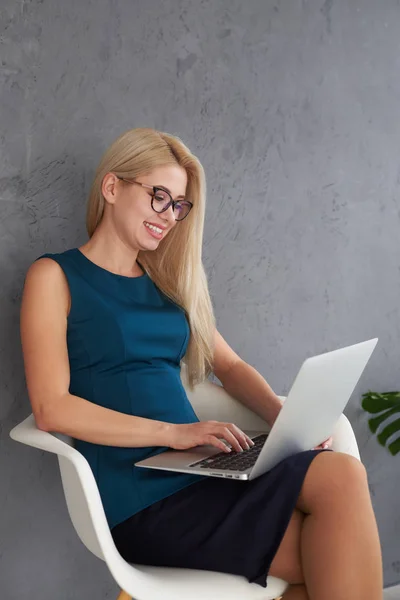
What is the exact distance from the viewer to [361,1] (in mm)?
2688

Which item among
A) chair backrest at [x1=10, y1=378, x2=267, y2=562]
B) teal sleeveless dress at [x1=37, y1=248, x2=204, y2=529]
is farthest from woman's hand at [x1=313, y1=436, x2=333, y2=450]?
chair backrest at [x1=10, y1=378, x2=267, y2=562]

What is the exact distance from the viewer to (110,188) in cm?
191

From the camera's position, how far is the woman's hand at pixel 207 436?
5.48ft

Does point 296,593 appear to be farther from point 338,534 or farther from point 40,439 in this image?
point 40,439

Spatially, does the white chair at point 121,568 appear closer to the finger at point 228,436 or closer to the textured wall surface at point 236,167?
the finger at point 228,436

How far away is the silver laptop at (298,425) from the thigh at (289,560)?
0.13 m

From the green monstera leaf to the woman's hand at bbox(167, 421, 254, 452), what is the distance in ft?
3.25

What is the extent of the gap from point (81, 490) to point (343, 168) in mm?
1548

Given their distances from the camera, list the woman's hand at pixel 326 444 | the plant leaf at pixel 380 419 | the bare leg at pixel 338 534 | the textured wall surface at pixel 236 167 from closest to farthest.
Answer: the bare leg at pixel 338 534, the woman's hand at pixel 326 444, the textured wall surface at pixel 236 167, the plant leaf at pixel 380 419

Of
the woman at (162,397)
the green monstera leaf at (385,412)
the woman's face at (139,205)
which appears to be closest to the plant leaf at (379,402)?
the green monstera leaf at (385,412)

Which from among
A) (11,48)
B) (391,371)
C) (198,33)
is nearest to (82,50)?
(11,48)

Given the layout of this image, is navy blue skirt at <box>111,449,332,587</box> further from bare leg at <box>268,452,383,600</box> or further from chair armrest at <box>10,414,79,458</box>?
chair armrest at <box>10,414,79,458</box>

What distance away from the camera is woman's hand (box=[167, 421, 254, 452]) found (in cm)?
167

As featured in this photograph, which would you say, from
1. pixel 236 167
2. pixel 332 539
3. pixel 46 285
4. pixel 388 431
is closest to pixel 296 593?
pixel 332 539
